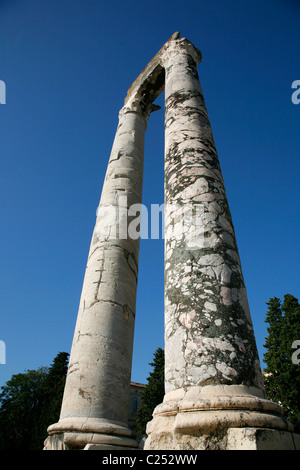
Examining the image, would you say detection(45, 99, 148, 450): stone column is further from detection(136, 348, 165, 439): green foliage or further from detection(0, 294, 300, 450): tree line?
detection(136, 348, 165, 439): green foliage

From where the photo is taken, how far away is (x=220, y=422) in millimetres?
3109

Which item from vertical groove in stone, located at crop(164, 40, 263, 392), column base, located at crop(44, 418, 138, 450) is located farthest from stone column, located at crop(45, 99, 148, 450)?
vertical groove in stone, located at crop(164, 40, 263, 392)

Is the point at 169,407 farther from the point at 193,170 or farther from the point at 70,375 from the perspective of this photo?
the point at 193,170

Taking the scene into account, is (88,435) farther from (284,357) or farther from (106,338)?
(284,357)

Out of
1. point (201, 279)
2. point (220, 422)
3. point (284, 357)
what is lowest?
point (220, 422)

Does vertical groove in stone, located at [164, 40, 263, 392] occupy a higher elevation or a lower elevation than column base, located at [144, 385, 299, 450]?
higher

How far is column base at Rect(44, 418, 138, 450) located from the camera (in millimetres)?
4887

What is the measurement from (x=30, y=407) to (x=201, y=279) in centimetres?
5158

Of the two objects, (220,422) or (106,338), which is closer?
(220,422)

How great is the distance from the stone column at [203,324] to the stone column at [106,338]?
1.98 m

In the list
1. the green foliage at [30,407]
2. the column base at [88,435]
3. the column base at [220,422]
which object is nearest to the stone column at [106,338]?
the column base at [88,435]

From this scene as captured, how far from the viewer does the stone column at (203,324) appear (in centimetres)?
326

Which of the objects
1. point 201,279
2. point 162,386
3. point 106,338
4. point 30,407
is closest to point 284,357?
point 162,386
